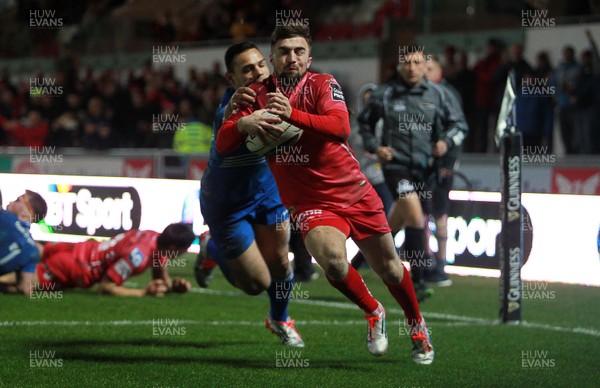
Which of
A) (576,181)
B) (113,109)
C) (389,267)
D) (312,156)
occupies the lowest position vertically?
(389,267)

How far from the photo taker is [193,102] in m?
19.8

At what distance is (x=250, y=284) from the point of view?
775 cm

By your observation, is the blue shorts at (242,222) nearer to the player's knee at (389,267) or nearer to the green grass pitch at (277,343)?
the green grass pitch at (277,343)

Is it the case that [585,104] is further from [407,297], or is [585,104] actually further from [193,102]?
[407,297]

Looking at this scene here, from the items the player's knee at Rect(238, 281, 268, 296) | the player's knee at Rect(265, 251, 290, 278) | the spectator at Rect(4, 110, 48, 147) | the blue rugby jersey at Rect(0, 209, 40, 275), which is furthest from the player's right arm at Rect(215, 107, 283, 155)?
the spectator at Rect(4, 110, 48, 147)

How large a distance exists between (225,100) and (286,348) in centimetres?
180

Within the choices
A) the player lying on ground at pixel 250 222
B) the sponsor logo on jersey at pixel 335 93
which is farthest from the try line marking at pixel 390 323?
the sponsor logo on jersey at pixel 335 93

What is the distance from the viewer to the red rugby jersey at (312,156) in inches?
256

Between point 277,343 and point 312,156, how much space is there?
70.5 inches

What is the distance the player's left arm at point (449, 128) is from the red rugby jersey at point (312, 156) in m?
3.87

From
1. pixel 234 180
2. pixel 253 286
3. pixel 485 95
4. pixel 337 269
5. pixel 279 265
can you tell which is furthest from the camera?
pixel 485 95

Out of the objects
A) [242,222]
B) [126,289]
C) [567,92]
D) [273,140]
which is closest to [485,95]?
[567,92]

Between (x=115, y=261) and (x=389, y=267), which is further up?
(x=389, y=267)

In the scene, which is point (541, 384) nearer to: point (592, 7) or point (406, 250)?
point (406, 250)
